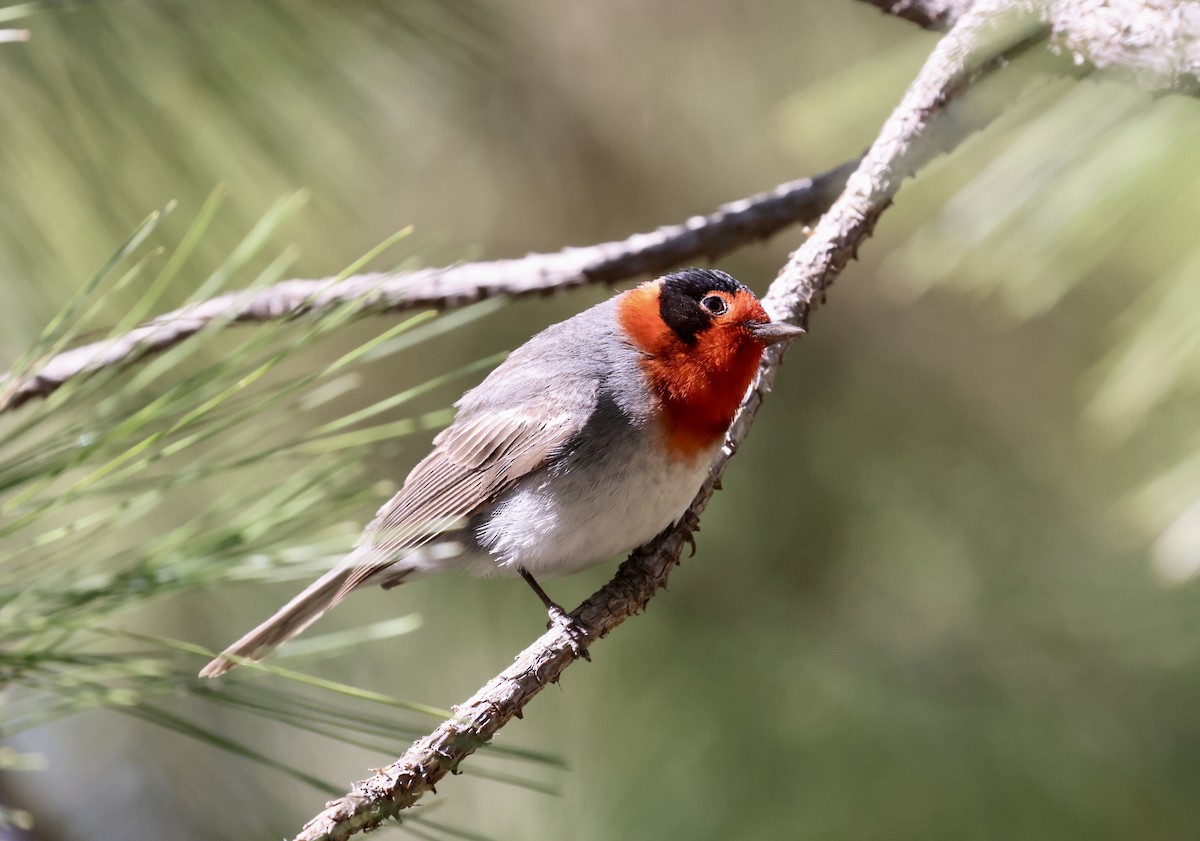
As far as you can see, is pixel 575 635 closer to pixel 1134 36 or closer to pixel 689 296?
pixel 689 296

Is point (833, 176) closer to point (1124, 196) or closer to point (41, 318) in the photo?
point (1124, 196)

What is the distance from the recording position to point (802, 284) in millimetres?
1939

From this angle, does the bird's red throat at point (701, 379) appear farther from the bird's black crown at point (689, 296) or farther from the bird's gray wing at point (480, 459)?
the bird's gray wing at point (480, 459)

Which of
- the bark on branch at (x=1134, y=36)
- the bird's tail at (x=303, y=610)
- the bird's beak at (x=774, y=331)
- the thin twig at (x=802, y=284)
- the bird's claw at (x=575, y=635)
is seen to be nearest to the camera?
the bark on branch at (x=1134, y=36)

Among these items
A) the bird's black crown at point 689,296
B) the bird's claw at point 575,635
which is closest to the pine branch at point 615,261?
the bird's black crown at point 689,296

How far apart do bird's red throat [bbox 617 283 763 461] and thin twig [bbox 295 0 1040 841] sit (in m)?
0.04

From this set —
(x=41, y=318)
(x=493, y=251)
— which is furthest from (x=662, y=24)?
(x=41, y=318)

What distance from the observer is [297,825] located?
3121 millimetres

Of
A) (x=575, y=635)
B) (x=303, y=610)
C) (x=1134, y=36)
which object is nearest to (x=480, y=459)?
(x=303, y=610)

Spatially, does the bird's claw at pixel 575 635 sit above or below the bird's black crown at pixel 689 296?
below

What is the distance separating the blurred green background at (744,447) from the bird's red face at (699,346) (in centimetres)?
40

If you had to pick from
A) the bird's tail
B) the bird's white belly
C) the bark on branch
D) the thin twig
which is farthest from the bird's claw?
the bark on branch

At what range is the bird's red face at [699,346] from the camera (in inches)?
80.2

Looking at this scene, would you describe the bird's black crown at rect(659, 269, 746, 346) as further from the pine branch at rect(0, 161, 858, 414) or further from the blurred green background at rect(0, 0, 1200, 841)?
the blurred green background at rect(0, 0, 1200, 841)
